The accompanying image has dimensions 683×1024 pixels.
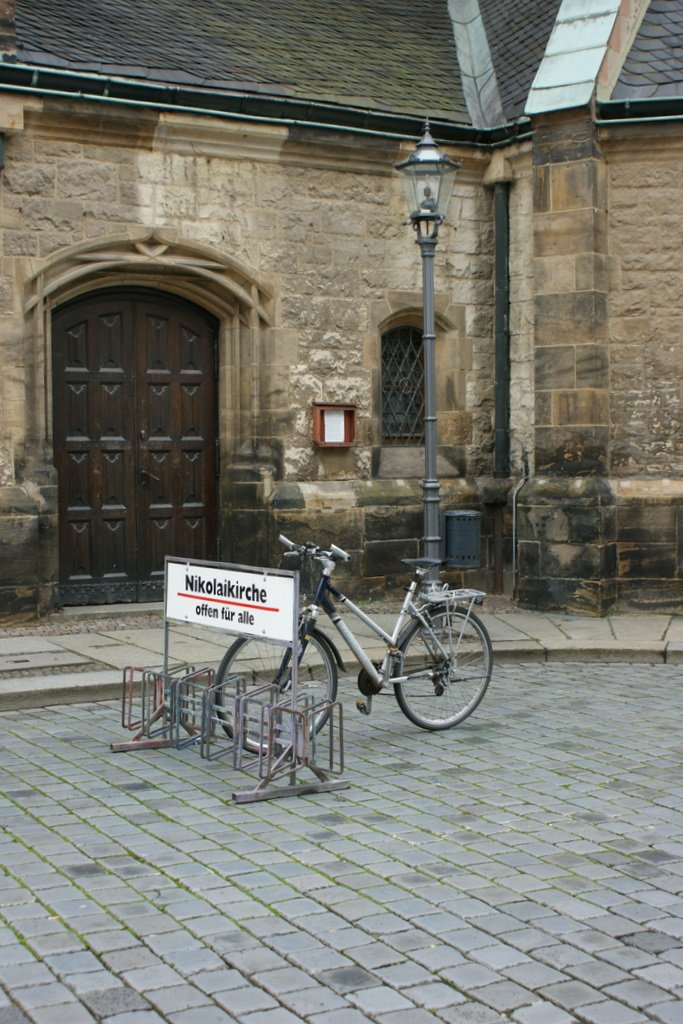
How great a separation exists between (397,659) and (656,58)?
24.8ft

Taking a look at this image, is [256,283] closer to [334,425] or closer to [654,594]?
[334,425]

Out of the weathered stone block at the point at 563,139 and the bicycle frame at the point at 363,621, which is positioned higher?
the weathered stone block at the point at 563,139

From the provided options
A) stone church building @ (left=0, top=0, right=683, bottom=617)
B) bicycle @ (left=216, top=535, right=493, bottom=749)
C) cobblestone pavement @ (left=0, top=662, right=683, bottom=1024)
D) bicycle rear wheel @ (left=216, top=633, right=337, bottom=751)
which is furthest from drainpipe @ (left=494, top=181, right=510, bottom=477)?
bicycle rear wheel @ (left=216, top=633, right=337, bottom=751)

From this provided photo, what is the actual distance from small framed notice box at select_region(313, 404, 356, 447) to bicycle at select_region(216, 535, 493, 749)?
4432mm

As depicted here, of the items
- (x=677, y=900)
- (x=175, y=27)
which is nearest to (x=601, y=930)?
(x=677, y=900)

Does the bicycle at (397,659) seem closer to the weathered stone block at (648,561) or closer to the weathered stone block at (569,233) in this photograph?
the weathered stone block at (648,561)

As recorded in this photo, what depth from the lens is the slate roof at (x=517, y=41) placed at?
43.4ft

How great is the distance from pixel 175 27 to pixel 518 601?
247 inches

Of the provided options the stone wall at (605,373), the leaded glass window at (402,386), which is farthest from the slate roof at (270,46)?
the leaded glass window at (402,386)

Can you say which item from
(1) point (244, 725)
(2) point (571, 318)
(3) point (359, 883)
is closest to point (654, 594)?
(2) point (571, 318)

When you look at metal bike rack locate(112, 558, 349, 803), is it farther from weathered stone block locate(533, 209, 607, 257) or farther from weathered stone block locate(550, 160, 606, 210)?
weathered stone block locate(550, 160, 606, 210)

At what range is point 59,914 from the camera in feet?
14.8

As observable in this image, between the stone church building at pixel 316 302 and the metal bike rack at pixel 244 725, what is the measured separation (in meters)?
4.11

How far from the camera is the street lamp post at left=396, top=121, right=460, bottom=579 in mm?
10141
